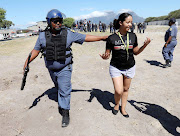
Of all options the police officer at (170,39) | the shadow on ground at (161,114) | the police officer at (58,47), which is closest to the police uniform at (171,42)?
the police officer at (170,39)

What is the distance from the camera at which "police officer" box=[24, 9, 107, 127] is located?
294cm

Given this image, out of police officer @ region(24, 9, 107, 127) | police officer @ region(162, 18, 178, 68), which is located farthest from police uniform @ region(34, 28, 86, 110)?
police officer @ region(162, 18, 178, 68)

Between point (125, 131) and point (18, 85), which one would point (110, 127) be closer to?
point (125, 131)

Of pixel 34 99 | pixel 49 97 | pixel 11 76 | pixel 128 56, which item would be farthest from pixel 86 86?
pixel 11 76

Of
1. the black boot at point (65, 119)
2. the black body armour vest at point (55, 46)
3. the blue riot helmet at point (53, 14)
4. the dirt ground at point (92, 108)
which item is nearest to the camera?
the blue riot helmet at point (53, 14)

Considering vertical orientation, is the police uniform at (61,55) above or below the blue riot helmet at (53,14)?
below

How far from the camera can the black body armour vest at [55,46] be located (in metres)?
2.98

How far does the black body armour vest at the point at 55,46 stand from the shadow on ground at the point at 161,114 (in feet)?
8.01

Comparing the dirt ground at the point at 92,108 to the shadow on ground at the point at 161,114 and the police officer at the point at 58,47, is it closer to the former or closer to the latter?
the shadow on ground at the point at 161,114

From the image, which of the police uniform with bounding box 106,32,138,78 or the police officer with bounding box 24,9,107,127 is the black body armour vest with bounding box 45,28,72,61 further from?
the police uniform with bounding box 106,32,138,78

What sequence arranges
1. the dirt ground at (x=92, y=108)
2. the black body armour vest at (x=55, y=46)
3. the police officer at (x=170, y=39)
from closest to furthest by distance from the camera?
the black body armour vest at (x=55, y=46), the dirt ground at (x=92, y=108), the police officer at (x=170, y=39)

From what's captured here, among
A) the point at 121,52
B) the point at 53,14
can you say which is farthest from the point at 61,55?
the point at 121,52

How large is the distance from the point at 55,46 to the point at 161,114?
116 inches

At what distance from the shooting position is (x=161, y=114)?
3.75 metres
